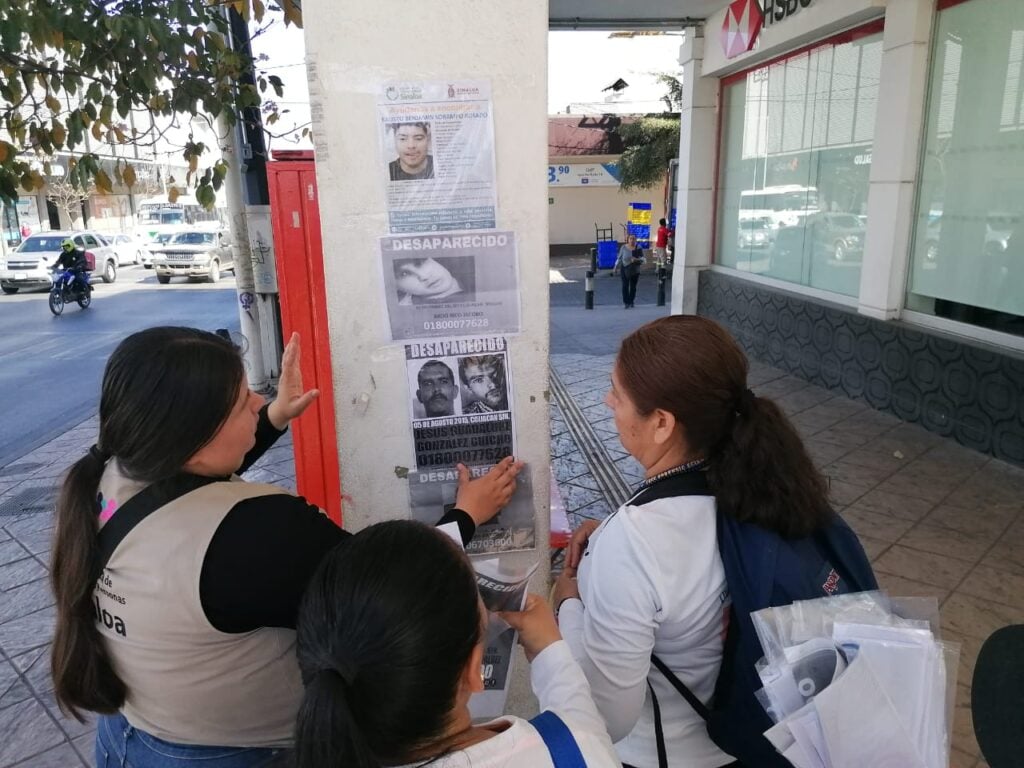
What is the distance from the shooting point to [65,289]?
612 inches

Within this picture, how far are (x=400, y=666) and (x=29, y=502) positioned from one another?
561cm

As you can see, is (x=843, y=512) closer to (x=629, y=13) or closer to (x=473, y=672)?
(x=473, y=672)

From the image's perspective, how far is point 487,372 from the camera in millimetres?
1921

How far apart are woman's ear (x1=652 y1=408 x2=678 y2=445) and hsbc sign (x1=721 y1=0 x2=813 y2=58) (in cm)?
779

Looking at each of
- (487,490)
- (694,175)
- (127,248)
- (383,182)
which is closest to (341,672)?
(487,490)

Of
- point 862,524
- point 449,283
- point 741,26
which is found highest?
point 741,26

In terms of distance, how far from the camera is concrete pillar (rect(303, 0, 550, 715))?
68.6 inches

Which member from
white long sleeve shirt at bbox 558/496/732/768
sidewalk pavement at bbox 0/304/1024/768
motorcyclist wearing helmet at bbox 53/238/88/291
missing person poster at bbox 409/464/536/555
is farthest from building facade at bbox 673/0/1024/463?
motorcyclist wearing helmet at bbox 53/238/88/291

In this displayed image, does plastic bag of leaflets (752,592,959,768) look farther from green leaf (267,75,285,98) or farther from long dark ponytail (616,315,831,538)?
green leaf (267,75,285,98)

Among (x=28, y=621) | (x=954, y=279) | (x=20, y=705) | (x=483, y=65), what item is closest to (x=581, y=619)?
(x=483, y=65)

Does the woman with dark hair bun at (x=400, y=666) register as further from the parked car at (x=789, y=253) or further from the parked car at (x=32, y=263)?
the parked car at (x=32, y=263)

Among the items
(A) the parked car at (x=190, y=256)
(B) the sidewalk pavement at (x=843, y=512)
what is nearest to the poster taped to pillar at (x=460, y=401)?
(B) the sidewalk pavement at (x=843, y=512)

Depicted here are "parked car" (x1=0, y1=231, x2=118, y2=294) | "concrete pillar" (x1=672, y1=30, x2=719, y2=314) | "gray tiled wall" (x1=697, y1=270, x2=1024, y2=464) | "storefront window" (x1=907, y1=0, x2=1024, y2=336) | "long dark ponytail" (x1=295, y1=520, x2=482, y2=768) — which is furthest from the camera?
"parked car" (x1=0, y1=231, x2=118, y2=294)

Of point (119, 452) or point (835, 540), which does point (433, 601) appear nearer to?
point (119, 452)
